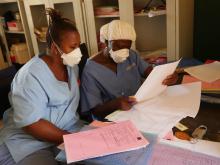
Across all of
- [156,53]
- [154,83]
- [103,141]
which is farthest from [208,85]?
[156,53]

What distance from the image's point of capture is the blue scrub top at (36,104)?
108 centimetres

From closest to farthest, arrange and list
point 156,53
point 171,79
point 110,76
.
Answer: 1. point 171,79
2. point 110,76
3. point 156,53

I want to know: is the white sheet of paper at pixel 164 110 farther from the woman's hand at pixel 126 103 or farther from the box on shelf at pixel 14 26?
the box on shelf at pixel 14 26

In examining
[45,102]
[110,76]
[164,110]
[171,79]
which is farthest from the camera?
[110,76]

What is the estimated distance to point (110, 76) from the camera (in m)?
1.38

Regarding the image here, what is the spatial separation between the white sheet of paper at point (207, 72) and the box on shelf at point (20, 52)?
6.60 ft

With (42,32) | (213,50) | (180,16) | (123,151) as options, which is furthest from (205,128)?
(42,32)

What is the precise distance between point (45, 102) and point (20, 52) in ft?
6.08

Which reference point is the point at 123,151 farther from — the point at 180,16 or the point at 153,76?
Answer: the point at 180,16

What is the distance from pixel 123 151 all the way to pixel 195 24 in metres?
1.43

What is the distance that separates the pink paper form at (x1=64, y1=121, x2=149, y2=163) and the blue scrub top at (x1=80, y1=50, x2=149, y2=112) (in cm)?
44

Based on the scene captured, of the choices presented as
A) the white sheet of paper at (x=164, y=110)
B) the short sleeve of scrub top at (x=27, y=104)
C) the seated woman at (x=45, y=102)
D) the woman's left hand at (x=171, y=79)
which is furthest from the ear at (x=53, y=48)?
the woman's left hand at (x=171, y=79)

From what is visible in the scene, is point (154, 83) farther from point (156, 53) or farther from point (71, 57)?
point (156, 53)

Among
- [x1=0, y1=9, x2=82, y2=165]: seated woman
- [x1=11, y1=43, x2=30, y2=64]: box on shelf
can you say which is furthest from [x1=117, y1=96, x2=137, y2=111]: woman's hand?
[x1=11, y1=43, x2=30, y2=64]: box on shelf
